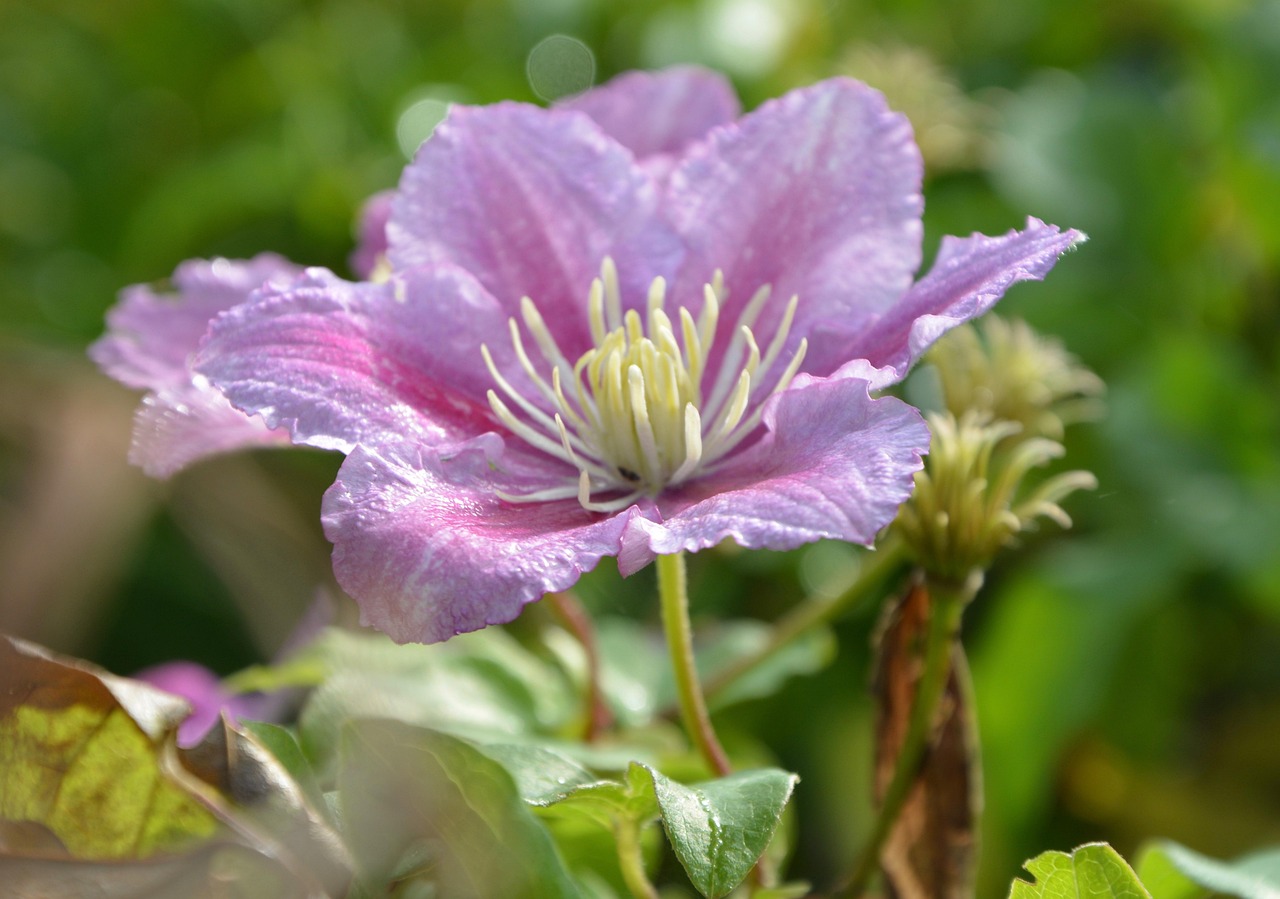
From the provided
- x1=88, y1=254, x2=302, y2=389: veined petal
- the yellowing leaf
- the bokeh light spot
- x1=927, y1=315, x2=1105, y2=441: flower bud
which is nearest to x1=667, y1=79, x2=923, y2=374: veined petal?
x1=927, y1=315, x2=1105, y2=441: flower bud

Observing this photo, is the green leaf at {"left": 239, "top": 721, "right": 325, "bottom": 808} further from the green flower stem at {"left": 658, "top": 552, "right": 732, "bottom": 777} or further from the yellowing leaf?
the green flower stem at {"left": 658, "top": 552, "right": 732, "bottom": 777}

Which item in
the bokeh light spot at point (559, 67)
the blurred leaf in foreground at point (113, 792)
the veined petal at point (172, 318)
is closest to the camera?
the blurred leaf in foreground at point (113, 792)

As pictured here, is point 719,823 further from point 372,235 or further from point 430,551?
point 372,235

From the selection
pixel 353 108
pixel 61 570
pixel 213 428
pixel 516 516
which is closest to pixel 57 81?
pixel 353 108

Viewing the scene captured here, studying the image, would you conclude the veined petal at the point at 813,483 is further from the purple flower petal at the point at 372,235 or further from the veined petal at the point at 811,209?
the purple flower petal at the point at 372,235

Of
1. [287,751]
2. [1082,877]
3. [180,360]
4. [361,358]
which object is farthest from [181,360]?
[1082,877]

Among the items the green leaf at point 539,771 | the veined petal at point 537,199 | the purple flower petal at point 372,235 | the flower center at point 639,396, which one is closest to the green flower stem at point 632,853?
the green leaf at point 539,771
